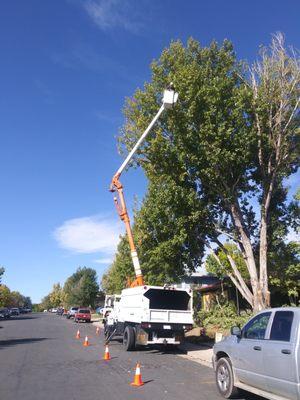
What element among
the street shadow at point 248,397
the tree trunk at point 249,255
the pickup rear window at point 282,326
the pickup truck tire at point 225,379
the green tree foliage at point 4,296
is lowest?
the street shadow at point 248,397

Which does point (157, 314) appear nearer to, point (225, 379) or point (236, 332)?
point (225, 379)

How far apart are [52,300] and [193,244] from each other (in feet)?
593

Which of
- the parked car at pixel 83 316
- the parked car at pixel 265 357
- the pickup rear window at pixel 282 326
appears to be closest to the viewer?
the parked car at pixel 265 357

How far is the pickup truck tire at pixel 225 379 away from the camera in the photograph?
920cm

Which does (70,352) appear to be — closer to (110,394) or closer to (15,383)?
(15,383)

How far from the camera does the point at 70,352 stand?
1791 centimetres

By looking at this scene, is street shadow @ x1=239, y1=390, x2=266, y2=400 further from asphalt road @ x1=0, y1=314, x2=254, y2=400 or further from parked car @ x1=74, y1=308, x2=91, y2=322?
parked car @ x1=74, y1=308, x2=91, y2=322

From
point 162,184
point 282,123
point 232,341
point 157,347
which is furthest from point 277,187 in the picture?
point 232,341

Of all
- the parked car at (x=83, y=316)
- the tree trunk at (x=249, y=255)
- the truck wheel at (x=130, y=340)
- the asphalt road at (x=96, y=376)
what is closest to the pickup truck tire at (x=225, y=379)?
the asphalt road at (x=96, y=376)

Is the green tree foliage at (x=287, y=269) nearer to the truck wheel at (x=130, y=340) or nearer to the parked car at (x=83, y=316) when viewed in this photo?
the truck wheel at (x=130, y=340)

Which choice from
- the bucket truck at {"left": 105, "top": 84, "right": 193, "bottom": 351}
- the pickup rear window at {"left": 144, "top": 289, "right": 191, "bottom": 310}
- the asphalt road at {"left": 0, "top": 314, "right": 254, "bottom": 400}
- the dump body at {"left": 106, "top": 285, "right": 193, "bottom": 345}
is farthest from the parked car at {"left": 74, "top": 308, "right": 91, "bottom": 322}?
the asphalt road at {"left": 0, "top": 314, "right": 254, "bottom": 400}

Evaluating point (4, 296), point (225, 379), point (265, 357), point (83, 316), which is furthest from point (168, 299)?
point (4, 296)

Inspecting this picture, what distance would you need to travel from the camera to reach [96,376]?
12.0 meters

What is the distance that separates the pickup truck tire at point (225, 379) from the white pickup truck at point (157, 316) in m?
8.77
